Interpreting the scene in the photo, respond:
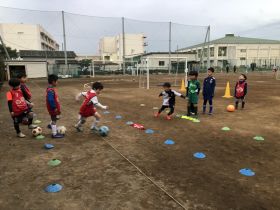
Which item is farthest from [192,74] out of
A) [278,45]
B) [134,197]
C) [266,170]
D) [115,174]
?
[278,45]

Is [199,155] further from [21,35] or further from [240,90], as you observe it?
[21,35]

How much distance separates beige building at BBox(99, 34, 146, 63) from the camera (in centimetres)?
8219

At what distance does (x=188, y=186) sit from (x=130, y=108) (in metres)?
Answer: 7.37

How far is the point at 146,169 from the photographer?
15.3 feet

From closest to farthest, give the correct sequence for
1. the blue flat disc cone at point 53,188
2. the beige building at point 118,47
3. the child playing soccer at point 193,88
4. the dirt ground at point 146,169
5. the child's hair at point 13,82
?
the dirt ground at point 146,169 → the blue flat disc cone at point 53,188 → the child's hair at point 13,82 → the child playing soccer at point 193,88 → the beige building at point 118,47

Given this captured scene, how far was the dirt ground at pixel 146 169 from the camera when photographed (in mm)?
3598

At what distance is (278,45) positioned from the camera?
7612 cm

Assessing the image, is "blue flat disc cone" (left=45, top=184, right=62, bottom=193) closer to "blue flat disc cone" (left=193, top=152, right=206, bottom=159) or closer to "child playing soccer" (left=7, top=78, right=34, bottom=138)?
"blue flat disc cone" (left=193, top=152, right=206, bottom=159)

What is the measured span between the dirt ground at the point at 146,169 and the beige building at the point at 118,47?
72.3m

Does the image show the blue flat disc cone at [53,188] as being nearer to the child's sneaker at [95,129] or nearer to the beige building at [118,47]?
the child's sneaker at [95,129]

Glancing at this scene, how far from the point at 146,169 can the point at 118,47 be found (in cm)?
8864

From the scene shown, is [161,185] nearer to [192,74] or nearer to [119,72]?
[192,74]

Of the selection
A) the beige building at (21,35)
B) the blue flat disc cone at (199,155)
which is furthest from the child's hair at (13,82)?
the beige building at (21,35)

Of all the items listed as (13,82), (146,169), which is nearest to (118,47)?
(13,82)
